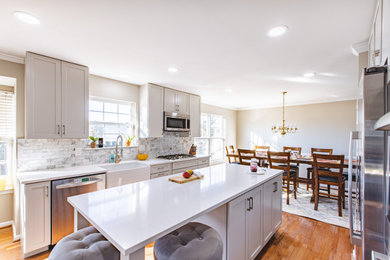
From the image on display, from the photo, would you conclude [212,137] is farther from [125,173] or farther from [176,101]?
[125,173]

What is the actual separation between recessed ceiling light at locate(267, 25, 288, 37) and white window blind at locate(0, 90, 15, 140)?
3.60 m

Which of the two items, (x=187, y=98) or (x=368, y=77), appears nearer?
(x=368, y=77)

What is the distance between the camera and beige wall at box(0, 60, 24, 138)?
2469mm

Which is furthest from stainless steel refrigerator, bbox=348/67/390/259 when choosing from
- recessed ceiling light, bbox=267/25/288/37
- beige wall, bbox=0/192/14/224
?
beige wall, bbox=0/192/14/224

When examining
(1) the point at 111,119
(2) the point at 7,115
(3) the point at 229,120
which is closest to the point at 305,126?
(3) the point at 229,120

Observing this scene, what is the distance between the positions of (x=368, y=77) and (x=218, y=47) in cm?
165

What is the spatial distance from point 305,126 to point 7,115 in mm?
6825

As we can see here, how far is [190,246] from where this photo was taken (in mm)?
1197

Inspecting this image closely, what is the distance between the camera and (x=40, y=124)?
243 cm

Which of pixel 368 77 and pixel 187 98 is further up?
pixel 187 98

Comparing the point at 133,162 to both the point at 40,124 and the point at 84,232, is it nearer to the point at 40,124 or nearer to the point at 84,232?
the point at 40,124

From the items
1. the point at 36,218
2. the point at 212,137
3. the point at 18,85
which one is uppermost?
the point at 18,85

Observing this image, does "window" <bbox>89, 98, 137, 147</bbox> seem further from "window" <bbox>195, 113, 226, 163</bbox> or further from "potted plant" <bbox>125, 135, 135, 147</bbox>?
"window" <bbox>195, 113, 226, 163</bbox>

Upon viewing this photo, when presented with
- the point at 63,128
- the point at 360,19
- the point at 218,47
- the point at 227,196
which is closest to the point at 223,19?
the point at 218,47
